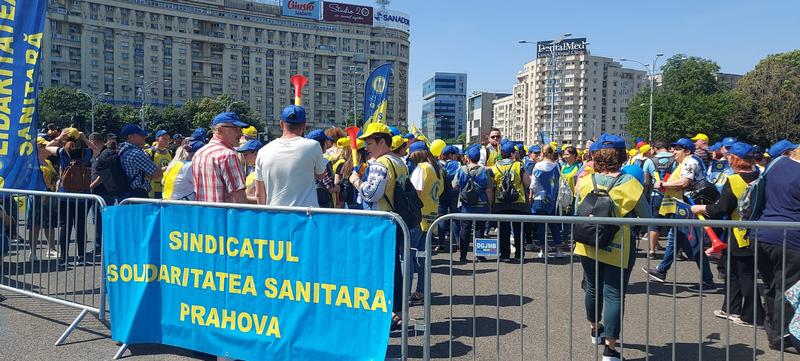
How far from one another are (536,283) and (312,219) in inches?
167

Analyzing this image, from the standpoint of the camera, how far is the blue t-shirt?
4.75m

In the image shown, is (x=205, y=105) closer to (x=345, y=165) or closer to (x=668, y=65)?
(x=668, y=65)

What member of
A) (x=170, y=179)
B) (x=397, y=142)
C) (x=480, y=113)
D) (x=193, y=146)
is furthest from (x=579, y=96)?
(x=170, y=179)

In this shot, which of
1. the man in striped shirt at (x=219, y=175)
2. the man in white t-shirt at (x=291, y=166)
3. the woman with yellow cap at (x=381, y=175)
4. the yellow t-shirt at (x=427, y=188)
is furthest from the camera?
the yellow t-shirt at (x=427, y=188)

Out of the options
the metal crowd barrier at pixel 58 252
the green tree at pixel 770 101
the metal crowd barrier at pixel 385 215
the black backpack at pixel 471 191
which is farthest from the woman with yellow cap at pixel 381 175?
the green tree at pixel 770 101

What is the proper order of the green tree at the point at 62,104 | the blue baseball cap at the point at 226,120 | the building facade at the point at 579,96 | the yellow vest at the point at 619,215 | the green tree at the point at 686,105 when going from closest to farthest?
the yellow vest at the point at 619,215, the blue baseball cap at the point at 226,120, the green tree at the point at 686,105, the green tree at the point at 62,104, the building facade at the point at 579,96

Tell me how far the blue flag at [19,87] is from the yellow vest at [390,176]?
13.2 ft

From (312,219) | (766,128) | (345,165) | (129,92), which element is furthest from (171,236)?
(129,92)

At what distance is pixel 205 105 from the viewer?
3398 inches

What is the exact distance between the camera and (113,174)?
807cm

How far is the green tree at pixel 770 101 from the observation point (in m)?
56.0

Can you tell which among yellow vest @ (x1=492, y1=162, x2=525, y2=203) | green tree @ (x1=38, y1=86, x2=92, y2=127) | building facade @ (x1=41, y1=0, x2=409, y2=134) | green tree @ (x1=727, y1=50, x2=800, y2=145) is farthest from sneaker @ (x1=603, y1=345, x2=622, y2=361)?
building facade @ (x1=41, y1=0, x2=409, y2=134)

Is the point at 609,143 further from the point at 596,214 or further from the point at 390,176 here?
the point at 390,176

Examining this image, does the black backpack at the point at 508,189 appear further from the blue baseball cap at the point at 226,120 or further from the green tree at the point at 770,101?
the green tree at the point at 770,101
